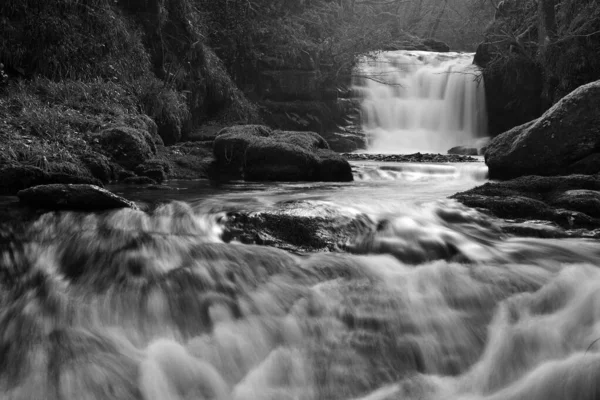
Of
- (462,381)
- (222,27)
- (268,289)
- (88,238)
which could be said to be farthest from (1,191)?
(222,27)

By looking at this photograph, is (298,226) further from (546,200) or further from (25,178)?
(25,178)

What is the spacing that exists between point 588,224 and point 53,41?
8.62 metres

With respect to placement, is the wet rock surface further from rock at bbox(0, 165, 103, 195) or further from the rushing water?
rock at bbox(0, 165, 103, 195)

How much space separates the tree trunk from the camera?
14383mm

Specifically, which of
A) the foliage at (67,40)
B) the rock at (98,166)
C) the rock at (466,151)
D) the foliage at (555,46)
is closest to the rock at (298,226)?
the rock at (98,166)

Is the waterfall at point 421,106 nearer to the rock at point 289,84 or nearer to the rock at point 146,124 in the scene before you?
the rock at point 289,84

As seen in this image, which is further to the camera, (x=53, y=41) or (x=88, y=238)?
(x=53, y=41)

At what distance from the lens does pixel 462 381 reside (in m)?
2.77

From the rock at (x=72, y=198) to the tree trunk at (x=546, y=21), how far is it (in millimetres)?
13669

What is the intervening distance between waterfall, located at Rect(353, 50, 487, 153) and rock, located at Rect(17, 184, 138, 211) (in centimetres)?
1279

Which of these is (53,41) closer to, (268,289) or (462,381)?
(268,289)

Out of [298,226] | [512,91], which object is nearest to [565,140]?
[298,226]

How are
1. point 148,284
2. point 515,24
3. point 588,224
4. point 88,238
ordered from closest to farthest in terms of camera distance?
point 148,284, point 88,238, point 588,224, point 515,24

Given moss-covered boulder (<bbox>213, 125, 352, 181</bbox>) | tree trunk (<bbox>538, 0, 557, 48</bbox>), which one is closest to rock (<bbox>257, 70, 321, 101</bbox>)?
tree trunk (<bbox>538, 0, 557, 48</bbox>)
